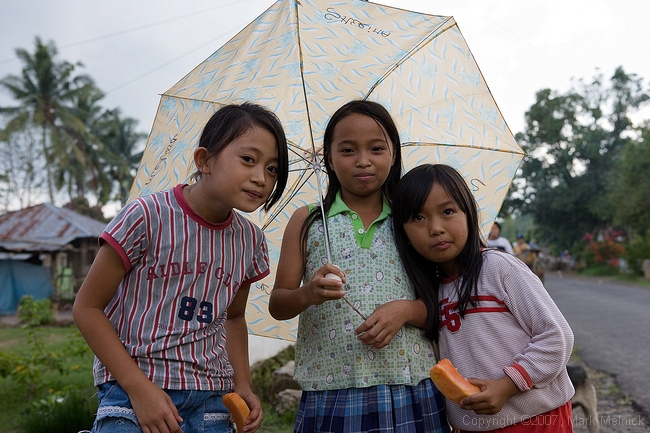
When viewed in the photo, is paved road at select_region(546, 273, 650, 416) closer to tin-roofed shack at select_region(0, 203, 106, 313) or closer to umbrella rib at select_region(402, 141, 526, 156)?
umbrella rib at select_region(402, 141, 526, 156)

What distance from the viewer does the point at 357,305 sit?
6.49 ft

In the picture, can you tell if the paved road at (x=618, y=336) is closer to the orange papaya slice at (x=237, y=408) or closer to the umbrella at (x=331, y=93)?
the umbrella at (x=331, y=93)

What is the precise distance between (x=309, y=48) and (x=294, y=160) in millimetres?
451

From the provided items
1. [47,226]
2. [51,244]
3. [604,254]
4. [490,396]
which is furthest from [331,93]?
[604,254]

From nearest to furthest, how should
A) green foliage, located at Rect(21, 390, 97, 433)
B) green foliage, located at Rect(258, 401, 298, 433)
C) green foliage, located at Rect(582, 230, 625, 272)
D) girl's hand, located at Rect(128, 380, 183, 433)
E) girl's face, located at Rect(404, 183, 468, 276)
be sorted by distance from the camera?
girl's hand, located at Rect(128, 380, 183, 433) → girl's face, located at Rect(404, 183, 468, 276) → green foliage, located at Rect(21, 390, 97, 433) → green foliage, located at Rect(258, 401, 298, 433) → green foliage, located at Rect(582, 230, 625, 272)

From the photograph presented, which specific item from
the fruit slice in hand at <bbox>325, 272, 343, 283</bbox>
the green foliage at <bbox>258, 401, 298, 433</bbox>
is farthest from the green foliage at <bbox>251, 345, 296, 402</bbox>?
the fruit slice in hand at <bbox>325, 272, 343, 283</bbox>

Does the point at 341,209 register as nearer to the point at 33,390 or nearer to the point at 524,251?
the point at 33,390

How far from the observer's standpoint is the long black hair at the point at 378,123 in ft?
6.86

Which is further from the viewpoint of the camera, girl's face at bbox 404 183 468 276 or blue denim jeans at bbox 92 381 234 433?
girl's face at bbox 404 183 468 276

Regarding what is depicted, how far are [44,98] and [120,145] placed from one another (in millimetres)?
9326

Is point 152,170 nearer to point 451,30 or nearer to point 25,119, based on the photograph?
point 451,30

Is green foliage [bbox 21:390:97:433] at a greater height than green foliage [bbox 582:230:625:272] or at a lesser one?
greater

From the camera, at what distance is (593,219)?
3444 centimetres

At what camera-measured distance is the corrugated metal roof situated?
72.0 ft
